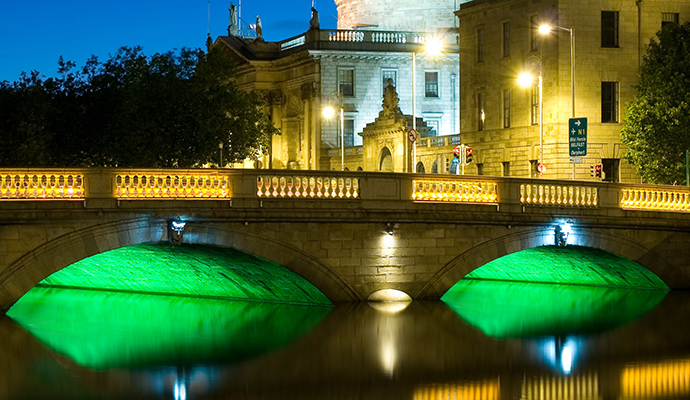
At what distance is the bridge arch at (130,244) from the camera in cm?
3070

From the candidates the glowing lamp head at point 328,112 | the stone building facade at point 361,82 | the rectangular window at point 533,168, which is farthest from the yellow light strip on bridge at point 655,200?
the stone building facade at point 361,82

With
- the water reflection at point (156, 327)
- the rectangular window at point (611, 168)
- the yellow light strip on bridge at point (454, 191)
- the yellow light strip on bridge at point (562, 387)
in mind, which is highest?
the rectangular window at point (611, 168)

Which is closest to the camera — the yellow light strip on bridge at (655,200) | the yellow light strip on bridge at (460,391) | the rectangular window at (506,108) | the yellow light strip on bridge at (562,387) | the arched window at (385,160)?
the yellow light strip on bridge at (460,391)

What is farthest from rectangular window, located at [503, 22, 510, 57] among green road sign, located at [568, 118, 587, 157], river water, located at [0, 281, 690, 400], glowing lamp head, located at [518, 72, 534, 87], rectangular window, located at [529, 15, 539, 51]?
river water, located at [0, 281, 690, 400]

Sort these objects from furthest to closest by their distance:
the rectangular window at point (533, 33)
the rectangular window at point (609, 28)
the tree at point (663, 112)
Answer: the rectangular window at point (533, 33), the rectangular window at point (609, 28), the tree at point (663, 112)

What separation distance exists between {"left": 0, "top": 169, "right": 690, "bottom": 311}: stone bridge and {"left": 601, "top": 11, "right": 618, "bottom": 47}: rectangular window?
949 inches

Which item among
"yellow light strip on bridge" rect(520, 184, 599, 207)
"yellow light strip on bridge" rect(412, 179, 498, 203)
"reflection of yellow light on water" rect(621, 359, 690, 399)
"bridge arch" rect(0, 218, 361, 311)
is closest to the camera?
"reflection of yellow light on water" rect(621, 359, 690, 399)

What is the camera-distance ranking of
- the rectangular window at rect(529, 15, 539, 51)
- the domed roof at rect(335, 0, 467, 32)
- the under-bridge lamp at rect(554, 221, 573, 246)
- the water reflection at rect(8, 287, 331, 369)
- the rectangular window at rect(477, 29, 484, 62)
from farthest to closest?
1. the domed roof at rect(335, 0, 467, 32)
2. the rectangular window at rect(477, 29, 484, 62)
3. the rectangular window at rect(529, 15, 539, 51)
4. the under-bridge lamp at rect(554, 221, 573, 246)
5. the water reflection at rect(8, 287, 331, 369)

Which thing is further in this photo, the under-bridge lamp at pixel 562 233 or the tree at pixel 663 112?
the tree at pixel 663 112

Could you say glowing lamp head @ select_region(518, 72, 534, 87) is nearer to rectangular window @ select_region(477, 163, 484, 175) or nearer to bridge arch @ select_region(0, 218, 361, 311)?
rectangular window @ select_region(477, 163, 484, 175)

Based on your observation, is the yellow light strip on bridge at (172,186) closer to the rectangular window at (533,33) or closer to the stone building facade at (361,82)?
the rectangular window at (533,33)

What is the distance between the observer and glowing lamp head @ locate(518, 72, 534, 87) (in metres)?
63.4

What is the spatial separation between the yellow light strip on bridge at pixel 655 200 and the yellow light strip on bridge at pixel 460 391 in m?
16.7

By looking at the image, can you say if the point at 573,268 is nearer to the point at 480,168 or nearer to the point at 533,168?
the point at 533,168
